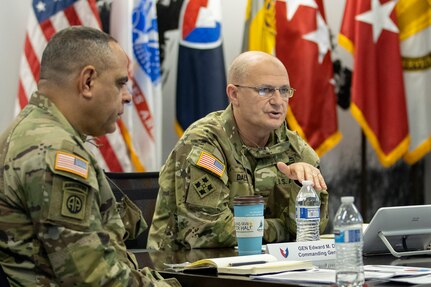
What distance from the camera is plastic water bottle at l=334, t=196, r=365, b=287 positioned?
6.62ft

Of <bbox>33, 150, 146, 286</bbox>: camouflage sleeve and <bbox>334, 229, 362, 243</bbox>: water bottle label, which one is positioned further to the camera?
<bbox>334, 229, 362, 243</bbox>: water bottle label

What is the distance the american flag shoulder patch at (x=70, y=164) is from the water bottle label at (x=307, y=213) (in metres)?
1.22

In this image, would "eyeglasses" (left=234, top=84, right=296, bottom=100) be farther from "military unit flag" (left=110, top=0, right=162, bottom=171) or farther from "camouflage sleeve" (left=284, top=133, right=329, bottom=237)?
"military unit flag" (left=110, top=0, right=162, bottom=171)

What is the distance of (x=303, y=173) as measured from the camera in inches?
131

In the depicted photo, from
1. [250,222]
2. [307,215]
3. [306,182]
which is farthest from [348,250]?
[306,182]

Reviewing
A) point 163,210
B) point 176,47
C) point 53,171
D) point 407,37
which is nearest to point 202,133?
point 163,210

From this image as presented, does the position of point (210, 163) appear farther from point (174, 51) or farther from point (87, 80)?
point (174, 51)

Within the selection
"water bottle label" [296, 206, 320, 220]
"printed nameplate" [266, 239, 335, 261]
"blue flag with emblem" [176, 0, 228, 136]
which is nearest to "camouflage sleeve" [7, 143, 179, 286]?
"printed nameplate" [266, 239, 335, 261]

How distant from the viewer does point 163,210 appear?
138 inches

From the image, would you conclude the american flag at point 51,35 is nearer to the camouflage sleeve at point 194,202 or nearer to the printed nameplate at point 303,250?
the camouflage sleeve at point 194,202

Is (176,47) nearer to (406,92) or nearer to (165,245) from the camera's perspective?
(406,92)

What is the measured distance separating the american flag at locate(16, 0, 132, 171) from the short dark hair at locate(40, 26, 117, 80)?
2682 mm

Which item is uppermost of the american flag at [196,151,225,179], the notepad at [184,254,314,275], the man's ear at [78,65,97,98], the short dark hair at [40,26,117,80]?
the short dark hair at [40,26,117,80]

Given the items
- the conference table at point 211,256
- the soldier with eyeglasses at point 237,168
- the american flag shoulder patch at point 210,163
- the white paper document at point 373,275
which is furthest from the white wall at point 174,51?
the white paper document at point 373,275
